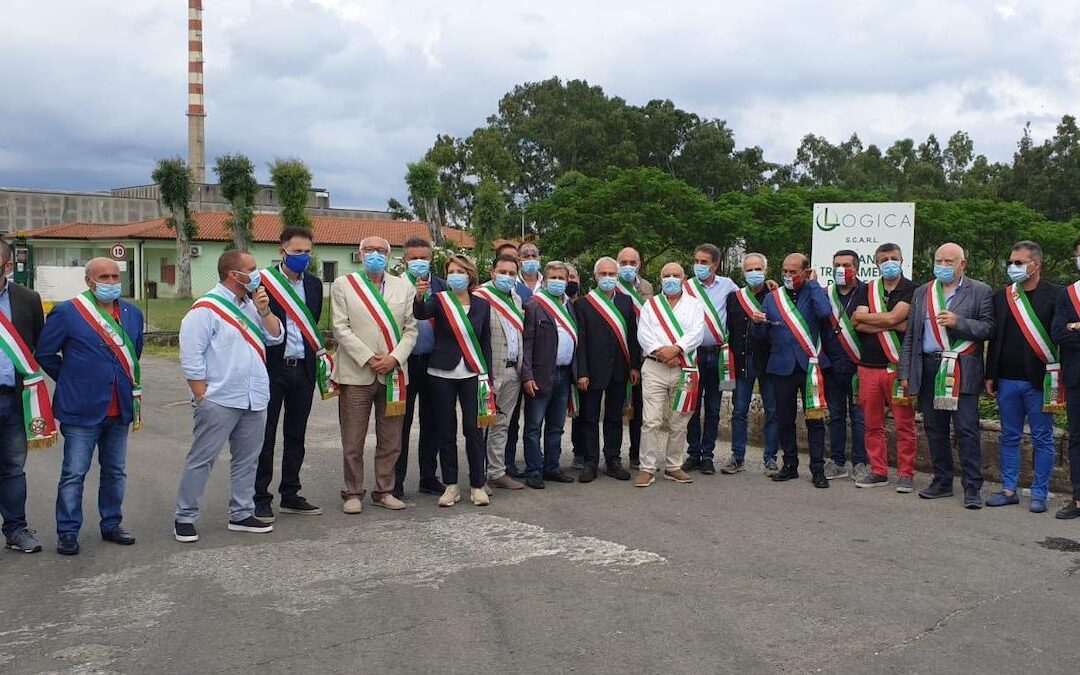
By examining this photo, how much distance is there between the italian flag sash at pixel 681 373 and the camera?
27.5 ft

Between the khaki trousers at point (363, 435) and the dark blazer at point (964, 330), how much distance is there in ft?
13.3

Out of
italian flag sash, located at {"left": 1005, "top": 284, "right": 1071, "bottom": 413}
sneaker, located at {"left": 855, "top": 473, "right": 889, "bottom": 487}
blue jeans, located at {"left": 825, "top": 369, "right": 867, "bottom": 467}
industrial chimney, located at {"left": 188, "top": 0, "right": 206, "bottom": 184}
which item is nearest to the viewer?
italian flag sash, located at {"left": 1005, "top": 284, "right": 1071, "bottom": 413}

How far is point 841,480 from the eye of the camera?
8555mm

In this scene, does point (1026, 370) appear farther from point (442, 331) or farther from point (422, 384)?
point (422, 384)

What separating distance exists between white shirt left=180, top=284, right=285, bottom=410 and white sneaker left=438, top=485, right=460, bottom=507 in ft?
5.25

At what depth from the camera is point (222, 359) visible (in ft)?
21.4

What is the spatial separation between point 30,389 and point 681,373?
16.0ft

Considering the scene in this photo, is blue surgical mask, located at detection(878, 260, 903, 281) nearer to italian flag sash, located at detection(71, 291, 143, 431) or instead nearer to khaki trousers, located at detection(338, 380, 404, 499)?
khaki trousers, located at detection(338, 380, 404, 499)

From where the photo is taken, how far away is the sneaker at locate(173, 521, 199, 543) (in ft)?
21.5

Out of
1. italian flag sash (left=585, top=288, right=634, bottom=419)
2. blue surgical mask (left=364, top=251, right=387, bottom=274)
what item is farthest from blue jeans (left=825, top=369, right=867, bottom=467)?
blue surgical mask (left=364, top=251, right=387, bottom=274)

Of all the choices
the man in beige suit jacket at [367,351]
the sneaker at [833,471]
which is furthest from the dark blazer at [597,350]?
the sneaker at [833,471]

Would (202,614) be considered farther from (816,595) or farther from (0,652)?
(816,595)

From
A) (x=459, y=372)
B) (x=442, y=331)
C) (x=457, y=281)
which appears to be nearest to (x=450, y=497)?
(x=459, y=372)

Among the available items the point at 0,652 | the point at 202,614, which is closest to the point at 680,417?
the point at 202,614
